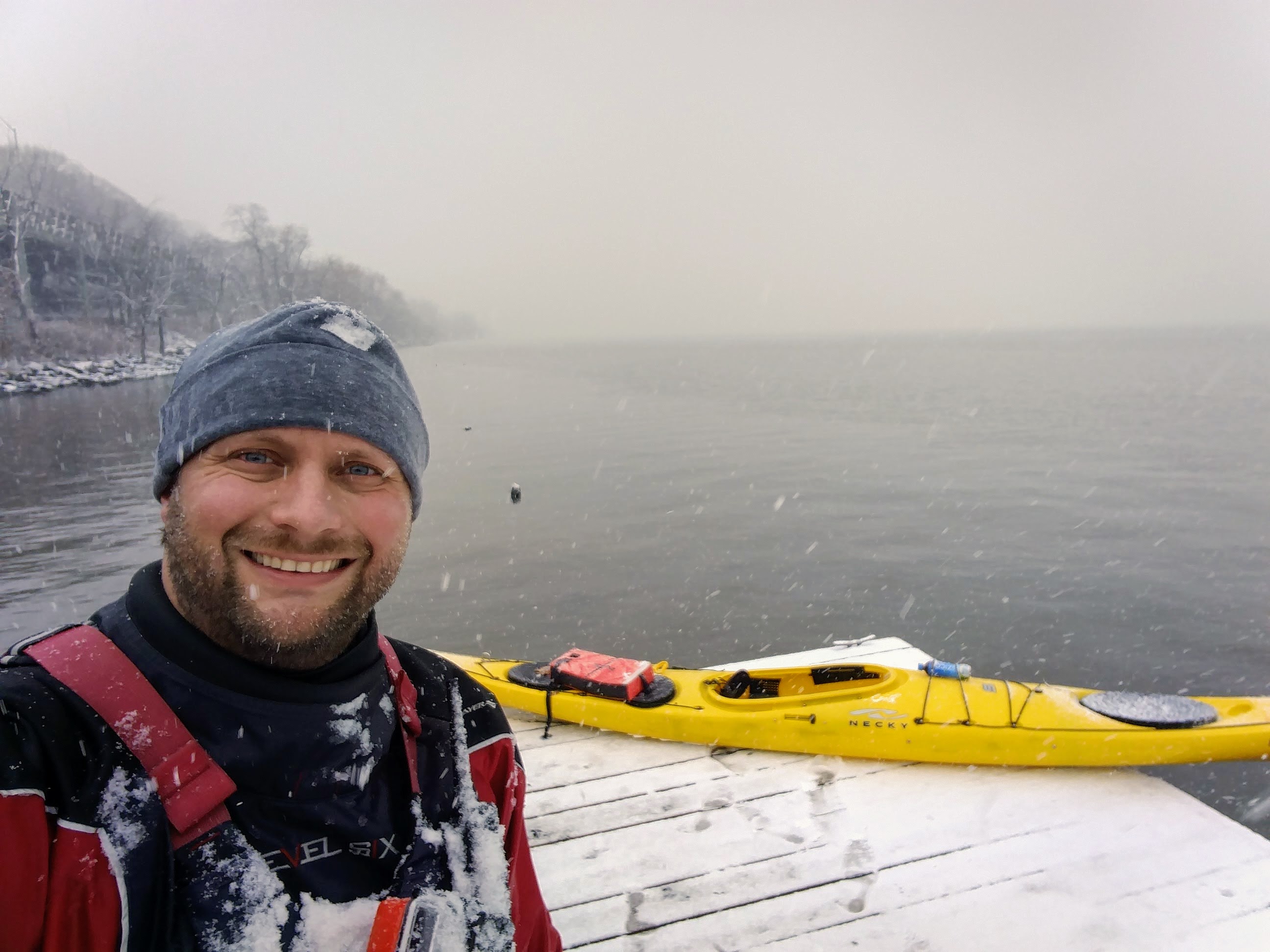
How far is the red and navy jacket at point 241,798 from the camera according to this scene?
1089mm

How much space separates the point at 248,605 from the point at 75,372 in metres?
46.6

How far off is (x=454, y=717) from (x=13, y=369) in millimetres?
45083

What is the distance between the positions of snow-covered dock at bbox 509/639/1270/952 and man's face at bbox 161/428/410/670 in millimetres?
2447

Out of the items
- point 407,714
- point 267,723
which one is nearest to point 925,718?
point 407,714

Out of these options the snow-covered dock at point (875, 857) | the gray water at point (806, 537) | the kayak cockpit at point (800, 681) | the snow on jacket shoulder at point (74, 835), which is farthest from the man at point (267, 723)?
the gray water at point (806, 537)

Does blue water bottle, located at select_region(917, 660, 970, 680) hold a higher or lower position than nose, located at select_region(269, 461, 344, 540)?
lower

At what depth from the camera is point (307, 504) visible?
1.47 m

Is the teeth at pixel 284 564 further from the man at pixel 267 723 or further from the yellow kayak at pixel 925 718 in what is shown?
the yellow kayak at pixel 925 718

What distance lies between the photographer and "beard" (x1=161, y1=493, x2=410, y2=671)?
1.38m

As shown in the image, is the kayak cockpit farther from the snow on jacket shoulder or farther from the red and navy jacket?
the snow on jacket shoulder

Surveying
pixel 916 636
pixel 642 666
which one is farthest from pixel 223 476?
pixel 916 636

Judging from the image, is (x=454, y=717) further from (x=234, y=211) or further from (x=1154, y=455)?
(x=234, y=211)

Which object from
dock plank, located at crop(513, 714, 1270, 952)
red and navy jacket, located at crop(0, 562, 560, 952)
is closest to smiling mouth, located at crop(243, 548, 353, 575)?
red and navy jacket, located at crop(0, 562, 560, 952)

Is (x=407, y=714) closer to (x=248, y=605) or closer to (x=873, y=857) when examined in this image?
(x=248, y=605)
